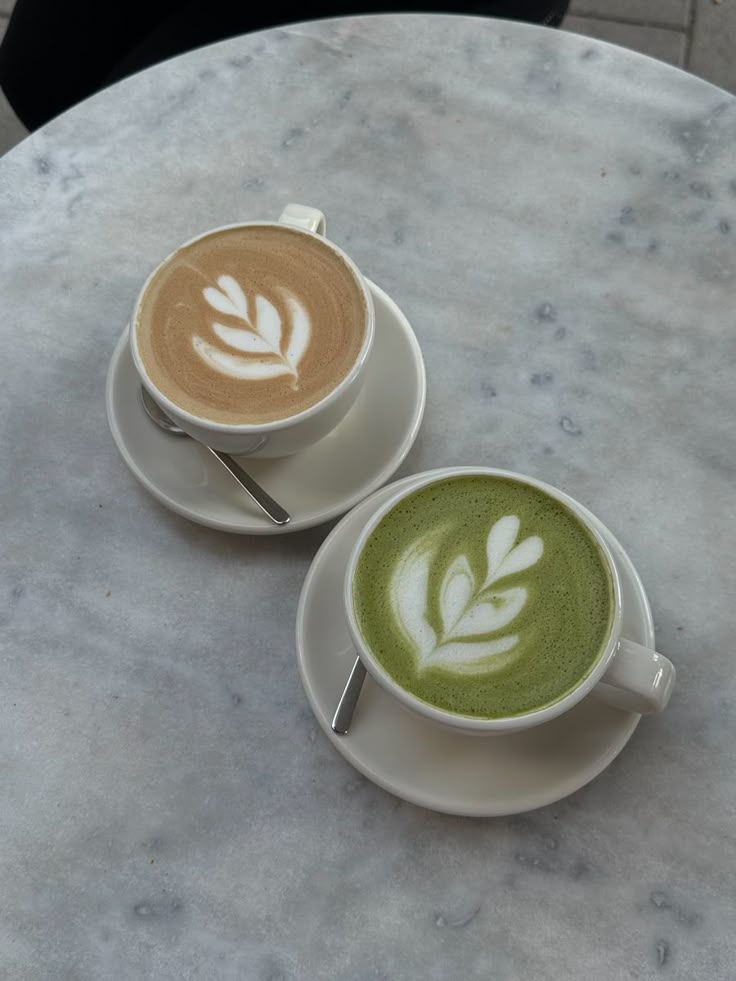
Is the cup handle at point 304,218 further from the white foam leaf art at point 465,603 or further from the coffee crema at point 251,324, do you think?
the white foam leaf art at point 465,603

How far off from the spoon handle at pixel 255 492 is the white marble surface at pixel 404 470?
0.05 meters

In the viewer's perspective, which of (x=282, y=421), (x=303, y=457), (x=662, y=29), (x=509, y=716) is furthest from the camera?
(x=662, y=29)

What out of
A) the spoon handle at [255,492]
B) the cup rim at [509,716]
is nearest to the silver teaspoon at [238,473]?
the spoon handle at [255,492]

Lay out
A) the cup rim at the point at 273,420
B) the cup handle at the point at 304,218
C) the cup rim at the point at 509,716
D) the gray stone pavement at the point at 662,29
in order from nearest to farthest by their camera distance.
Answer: the cup rim at the point at 509,716
the cup rim at the point at 273,420
the cup handle at the point at 304,218
the gray stone pavement at the point at 662,29

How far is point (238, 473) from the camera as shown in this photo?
37.9 inches

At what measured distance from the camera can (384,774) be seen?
82cm

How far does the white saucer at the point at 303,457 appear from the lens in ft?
3.09

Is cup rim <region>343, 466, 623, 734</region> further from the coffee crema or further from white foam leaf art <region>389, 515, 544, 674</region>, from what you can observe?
the coffee crema

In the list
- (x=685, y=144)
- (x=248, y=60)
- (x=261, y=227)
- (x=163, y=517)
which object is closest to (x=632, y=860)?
(x=163, y=517)

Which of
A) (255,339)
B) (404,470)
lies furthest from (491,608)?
(255,339)

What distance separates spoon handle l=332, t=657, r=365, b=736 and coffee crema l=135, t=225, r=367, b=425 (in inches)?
9.9

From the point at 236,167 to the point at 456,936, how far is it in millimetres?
895

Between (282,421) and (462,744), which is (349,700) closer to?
(462,744)

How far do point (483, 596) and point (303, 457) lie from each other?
28 centimetres
